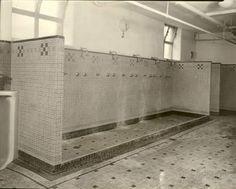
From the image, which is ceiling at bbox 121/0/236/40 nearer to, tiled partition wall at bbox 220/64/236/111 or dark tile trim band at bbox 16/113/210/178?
tiled partition wall at bbox 220/64/236/111

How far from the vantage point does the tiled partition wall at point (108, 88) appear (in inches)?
177

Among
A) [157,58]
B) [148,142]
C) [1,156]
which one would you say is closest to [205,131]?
[148,142]

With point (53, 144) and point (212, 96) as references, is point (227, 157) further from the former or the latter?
point (212, 96)

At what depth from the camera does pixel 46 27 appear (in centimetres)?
418

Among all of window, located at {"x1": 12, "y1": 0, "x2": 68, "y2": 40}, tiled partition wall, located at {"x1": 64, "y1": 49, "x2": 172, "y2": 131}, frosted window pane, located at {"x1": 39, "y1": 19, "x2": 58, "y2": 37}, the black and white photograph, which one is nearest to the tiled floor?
the black and white photograph

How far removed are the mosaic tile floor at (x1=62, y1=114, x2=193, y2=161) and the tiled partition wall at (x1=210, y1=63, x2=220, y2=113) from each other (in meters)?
2.13

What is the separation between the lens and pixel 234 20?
6.98 meters

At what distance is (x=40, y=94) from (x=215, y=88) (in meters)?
6.02

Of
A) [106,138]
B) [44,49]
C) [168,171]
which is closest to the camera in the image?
[44,49]

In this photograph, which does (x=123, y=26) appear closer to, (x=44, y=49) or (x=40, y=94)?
(x=44, y=49)

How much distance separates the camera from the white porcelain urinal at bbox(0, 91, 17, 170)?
9.16 feet

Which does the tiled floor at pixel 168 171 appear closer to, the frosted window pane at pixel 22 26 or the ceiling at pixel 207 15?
the frosted window pane at pixel 22 26

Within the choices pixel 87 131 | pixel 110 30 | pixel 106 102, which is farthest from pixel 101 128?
pixel 110 30

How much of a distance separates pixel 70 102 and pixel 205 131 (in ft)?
9.93
